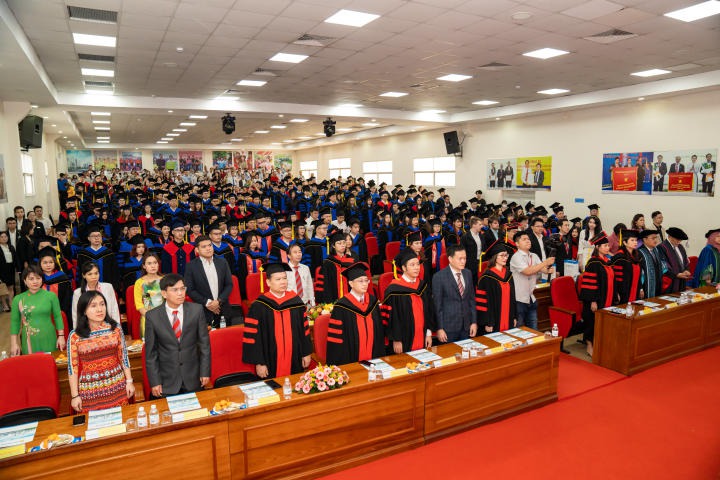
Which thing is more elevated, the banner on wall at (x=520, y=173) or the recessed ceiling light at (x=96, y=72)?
the recessed ceiling light at (x=96, y=72)

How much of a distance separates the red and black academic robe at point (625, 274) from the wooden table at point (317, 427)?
2.41m

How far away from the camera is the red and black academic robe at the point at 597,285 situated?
610cm

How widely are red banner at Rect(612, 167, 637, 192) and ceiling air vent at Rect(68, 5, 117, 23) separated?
38.7ft

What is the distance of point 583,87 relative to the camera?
11266 millimetres

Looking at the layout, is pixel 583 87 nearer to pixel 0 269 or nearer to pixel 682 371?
pixel 682 371

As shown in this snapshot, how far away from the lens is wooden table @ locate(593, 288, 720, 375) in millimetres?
5473

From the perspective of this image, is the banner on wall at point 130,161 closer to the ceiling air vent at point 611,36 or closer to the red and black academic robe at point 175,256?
the red and black academic robe at point 175,256

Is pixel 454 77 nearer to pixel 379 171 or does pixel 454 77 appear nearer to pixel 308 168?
pixel 379 171

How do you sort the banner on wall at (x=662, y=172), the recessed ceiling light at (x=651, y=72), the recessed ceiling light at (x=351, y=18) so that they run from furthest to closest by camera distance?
the banner on wall at (x=662, y=172) < the recessed ceiling light at (x=651, y=72) < the recessed ceiling light at (x=351, y=18)

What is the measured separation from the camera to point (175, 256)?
759cm

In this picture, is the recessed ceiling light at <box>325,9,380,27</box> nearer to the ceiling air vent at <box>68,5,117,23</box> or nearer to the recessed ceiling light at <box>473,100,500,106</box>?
the ceiling air vent at <box>68,5,117,23</box>

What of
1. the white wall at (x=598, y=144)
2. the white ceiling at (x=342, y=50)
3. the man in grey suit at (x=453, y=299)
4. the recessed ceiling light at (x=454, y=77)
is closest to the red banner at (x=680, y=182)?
the white wall at (x=598, y=144)

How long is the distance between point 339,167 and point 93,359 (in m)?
23.7

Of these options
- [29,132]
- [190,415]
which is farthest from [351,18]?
[29,132]
